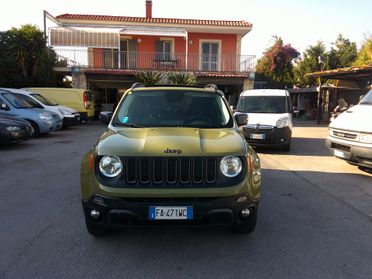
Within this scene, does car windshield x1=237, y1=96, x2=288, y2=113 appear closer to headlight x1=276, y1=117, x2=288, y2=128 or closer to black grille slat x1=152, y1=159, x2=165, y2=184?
headlight x1=276, y1=117, x2=288, y2=128

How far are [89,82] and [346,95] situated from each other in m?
16.6

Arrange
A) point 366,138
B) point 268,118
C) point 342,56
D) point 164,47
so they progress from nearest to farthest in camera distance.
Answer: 1. point 366,138
2. point 268,118
3. point 164,47
4. point 342,56

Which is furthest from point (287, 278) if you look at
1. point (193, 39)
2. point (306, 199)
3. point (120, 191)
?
point (193, 39)

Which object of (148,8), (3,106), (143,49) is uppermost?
(148,8)

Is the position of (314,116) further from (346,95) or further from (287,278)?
(287,278)

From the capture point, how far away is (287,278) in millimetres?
3354

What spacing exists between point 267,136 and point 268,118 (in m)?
0.61

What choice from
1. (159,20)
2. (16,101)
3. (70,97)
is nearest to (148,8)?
(159,20)

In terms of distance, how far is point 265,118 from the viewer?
1062 centimetres

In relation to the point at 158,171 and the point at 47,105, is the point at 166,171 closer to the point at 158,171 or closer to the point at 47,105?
the point at 158,171

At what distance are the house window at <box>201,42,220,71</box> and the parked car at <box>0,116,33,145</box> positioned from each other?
15.0 m

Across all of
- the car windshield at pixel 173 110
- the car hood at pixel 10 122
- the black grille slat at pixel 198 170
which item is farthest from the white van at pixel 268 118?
the black grille slat at pixel 198 170

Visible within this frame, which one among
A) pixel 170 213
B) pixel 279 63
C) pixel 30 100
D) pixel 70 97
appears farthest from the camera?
pixel 279 63

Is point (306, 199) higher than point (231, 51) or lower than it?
lower
